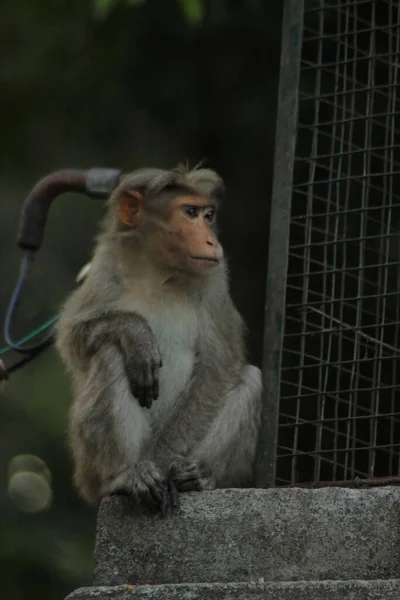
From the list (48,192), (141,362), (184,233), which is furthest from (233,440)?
(48,192)

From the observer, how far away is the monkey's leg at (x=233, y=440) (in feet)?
25.9

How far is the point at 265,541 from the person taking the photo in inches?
261

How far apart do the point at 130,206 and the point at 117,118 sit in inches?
179

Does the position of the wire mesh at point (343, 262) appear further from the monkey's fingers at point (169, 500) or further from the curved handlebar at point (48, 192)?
the curved handlebar at point (48, 192)

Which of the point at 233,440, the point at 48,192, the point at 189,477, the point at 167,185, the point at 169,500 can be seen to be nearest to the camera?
the point at 169,500

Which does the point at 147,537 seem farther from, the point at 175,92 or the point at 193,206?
the point at 175,92

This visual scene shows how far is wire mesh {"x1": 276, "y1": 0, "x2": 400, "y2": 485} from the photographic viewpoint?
7938mm

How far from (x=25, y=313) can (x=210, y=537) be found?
20.0ft

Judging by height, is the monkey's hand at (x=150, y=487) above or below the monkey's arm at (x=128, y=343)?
below

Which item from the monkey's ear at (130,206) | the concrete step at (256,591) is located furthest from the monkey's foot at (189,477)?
the monkey's ear at (130,206)

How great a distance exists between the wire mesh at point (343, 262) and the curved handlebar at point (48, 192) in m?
1.04

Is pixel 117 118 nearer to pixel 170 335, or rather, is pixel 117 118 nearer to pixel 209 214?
pixel 209 214

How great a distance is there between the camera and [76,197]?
1295cm

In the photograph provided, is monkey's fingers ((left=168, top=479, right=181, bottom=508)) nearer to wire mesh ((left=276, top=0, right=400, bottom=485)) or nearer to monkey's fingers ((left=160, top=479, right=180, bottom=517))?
monkey's fingers ((left=160, top=479, right=180, bottom=517))
